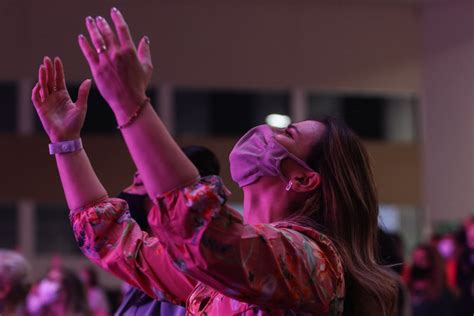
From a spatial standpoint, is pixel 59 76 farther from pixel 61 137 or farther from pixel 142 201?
pixel 142 201

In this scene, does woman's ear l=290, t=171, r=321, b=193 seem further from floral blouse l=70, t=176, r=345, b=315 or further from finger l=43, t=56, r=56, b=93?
finger l=43, t=56, r=56, b=93

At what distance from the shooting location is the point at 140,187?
2.51 metres

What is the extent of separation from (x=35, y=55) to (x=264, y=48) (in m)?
2.83

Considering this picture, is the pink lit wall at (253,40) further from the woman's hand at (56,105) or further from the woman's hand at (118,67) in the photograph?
the woman's hand at (118,67)

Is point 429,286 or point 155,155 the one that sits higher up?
point 155,155

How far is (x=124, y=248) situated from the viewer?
1.87 meters

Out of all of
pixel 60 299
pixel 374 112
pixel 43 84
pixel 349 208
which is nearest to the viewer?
pixel 349 208

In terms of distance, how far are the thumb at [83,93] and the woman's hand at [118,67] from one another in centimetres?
40

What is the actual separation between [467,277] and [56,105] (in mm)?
3994

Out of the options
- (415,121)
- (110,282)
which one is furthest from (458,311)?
(415,121)

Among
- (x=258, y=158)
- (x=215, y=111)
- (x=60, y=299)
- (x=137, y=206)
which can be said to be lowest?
(x=60, y=299)

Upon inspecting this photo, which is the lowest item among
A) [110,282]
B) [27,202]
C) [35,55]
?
[110,282]

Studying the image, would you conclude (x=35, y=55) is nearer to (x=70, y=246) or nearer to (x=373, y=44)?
(x=70, y=246)

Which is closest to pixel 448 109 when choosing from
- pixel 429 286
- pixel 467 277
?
pixel 429 286
